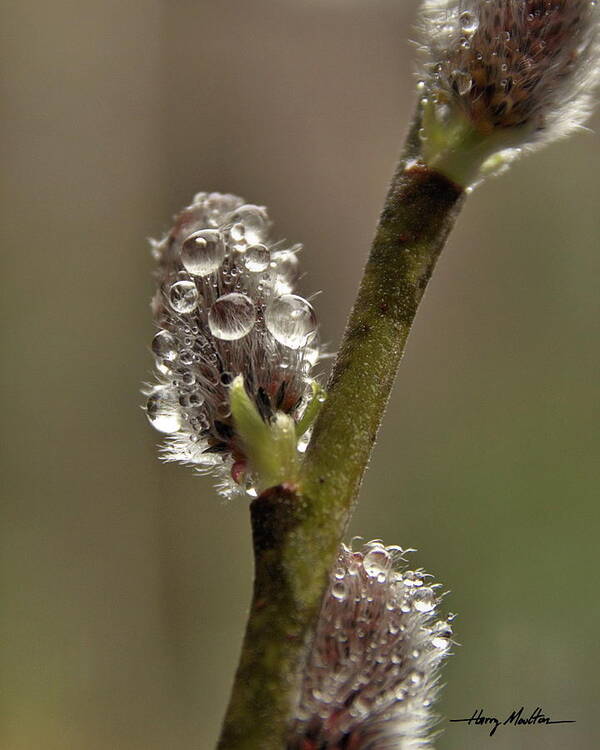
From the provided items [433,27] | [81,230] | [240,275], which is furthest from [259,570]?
[81,230]

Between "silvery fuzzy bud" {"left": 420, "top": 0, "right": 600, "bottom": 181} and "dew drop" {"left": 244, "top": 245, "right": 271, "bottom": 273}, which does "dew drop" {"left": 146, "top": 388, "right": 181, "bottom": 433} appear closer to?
"dew drop" {"left": 244, "top": 245, "right": 271, "bottom": 273}

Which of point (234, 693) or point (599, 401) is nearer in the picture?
point (234, 693)

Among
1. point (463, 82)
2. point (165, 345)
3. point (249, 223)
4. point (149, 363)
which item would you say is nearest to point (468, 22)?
point (463, 82)

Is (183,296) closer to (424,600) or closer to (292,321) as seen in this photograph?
(292,321)

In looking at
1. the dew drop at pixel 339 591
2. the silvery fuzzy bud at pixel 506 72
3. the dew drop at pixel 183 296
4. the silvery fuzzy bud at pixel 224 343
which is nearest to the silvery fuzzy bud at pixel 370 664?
the dew drop at pixel 339 591

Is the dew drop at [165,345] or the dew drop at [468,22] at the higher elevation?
the dew drop at [468,22]

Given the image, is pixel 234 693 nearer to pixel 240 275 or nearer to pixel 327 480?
pixel 327 480

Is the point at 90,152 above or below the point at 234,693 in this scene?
below

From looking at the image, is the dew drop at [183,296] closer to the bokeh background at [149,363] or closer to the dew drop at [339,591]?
the dew drop at [339,591]
